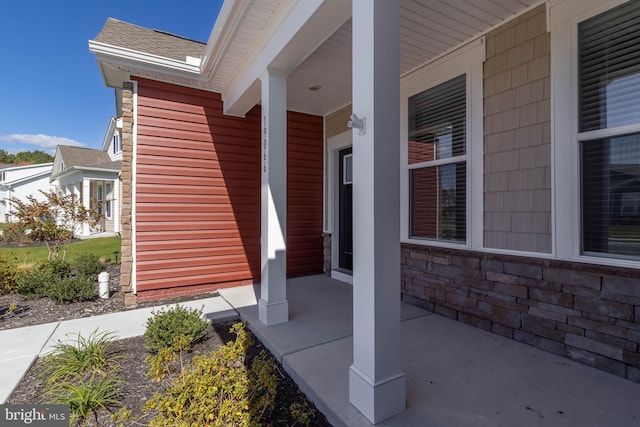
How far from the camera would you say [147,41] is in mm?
4496

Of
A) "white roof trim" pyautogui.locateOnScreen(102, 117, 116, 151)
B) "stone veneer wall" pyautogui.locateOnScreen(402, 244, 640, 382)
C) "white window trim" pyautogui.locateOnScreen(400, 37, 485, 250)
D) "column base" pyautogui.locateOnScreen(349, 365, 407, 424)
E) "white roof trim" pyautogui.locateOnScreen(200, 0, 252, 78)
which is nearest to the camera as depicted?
"column base" pyautogui.locateOnScreen(349, 365, 407, 424)

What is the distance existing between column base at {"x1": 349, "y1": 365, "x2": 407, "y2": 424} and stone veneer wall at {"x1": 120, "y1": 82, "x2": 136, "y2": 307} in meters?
3.63

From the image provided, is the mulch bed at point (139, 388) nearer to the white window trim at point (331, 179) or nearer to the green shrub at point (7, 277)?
the white window trim at point (331, 179)

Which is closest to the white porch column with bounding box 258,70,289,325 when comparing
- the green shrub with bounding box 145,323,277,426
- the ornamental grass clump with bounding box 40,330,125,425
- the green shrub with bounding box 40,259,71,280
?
the green shrub with bounding box 145,323,277,426

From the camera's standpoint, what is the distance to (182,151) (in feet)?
14.9

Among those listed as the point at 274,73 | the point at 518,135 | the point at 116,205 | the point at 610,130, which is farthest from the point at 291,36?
the point at 116,205

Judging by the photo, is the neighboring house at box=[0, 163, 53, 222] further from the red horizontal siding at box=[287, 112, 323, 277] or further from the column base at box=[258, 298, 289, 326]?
the column base at box=[258, 298, 289, 326]

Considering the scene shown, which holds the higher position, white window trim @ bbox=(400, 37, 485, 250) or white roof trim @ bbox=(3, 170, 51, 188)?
white roof trim @ bbox=(3, 170, 51, 188)

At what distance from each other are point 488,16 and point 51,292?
6.23m

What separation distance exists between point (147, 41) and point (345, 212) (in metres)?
4.04

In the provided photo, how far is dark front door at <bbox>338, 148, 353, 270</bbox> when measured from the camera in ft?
17.1

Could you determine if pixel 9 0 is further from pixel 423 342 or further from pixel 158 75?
pixel 423 342

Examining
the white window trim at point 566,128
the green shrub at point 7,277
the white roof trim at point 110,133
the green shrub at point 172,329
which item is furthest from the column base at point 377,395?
the white roof trim at point 110,133

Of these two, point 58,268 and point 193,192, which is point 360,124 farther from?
point 58,268
